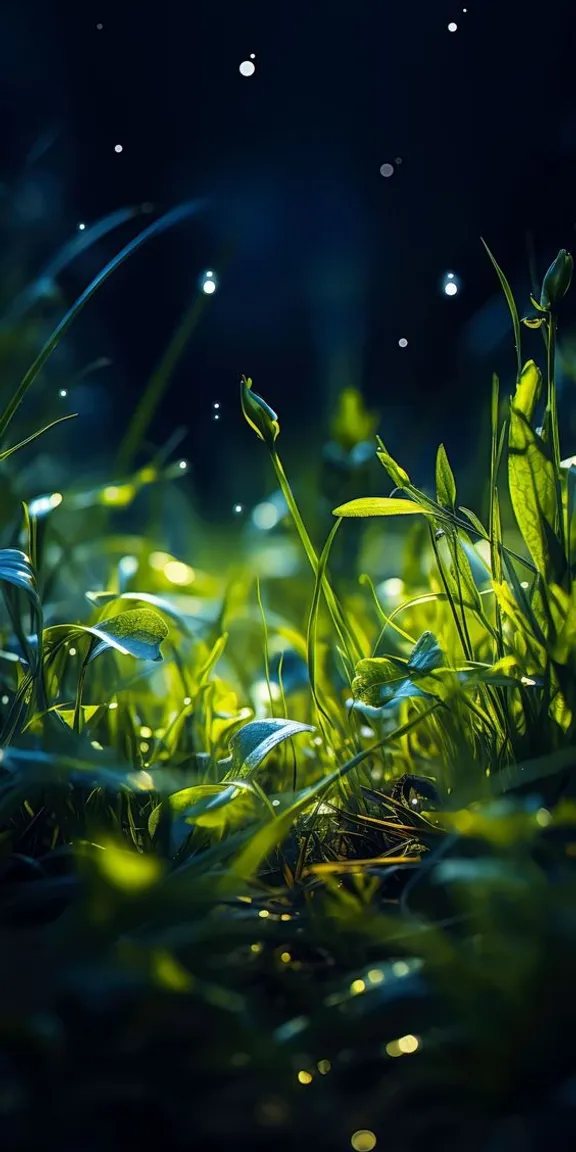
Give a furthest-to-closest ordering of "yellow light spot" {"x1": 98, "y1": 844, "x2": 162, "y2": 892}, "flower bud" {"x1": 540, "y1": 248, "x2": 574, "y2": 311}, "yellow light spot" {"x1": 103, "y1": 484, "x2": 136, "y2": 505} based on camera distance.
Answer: "yellow light spot" {"x1": 103, "y1": 484, "x2": 136, "y2": 505}
"flower bud" {"x1": 540, "y1": 248, "x2": 574, "y2": 311}
"yellow light spot" {"x1": 98, "y1": 844, "x2": 162, "y2": 892}

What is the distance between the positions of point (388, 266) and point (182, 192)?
1.40ft

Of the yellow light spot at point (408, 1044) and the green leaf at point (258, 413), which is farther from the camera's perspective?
the green leaf at point (258, 413)

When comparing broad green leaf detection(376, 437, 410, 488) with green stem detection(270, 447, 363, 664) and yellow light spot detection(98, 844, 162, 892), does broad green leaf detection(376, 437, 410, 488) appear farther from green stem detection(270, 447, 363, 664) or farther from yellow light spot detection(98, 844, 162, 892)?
yellow light spot detection(98, 844, 162, 892)

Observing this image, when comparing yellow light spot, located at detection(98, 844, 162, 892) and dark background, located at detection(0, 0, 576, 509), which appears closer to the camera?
yellow light spot, located at detection(98, 844, 162, 892)

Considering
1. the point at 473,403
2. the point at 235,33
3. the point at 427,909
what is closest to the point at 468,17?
the point at 235,33

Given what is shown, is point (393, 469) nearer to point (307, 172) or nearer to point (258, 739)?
point (258, 739)

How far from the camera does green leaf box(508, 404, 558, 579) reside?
520mm

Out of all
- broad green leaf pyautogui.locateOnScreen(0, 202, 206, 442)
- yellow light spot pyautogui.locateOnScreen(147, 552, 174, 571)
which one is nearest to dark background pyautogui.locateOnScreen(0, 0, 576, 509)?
yellow light spot pyautogui.locateOnScreen(147, 552, 174, 571)

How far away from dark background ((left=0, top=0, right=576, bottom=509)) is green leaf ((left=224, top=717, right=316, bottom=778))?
611 mm

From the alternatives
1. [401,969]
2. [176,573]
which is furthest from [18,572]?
[176,573]

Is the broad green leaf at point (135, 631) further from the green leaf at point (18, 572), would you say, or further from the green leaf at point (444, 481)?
the green leaf at point (444, 481)

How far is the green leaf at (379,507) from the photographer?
529mm

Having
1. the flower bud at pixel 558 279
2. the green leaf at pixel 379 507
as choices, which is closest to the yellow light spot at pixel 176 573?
the green leaf at pixel 379 507

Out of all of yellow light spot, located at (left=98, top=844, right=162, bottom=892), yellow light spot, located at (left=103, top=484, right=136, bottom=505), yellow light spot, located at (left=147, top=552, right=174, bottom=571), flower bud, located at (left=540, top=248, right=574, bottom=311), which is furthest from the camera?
yellow light spot, located at (left=147, top=552, right=174, bottom=571)
